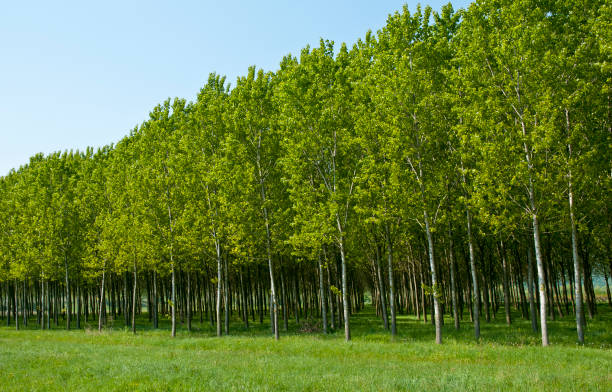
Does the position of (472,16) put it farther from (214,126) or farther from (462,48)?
(214,126)

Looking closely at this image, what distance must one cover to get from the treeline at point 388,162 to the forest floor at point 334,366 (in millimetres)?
2728

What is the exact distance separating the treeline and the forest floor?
2.73m

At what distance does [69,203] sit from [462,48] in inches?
1452

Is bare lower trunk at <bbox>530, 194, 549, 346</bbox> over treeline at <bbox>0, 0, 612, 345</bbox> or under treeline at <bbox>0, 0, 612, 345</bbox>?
under

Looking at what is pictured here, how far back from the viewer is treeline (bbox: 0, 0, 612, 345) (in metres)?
21.2

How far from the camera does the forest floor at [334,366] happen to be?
1203 centimetres

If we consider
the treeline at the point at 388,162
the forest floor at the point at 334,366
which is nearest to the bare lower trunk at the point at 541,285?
the treeline at the point at 388,162

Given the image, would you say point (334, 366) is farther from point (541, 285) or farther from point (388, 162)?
point (388, 162)

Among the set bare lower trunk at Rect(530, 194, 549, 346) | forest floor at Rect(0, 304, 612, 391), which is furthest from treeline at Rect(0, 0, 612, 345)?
forest floor at Rect(0, 304, 612, 391)

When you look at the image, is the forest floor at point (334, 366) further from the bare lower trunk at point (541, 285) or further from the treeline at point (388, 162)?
the treeline at point (388, 162)

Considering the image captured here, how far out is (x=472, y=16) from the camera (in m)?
23.2

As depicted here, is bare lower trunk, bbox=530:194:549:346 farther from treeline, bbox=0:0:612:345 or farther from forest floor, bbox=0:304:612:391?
forest floor, bbox=0:304:612:391

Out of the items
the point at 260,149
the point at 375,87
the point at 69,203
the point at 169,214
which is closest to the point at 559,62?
the point at 375,87

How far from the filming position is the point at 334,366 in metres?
15.8
